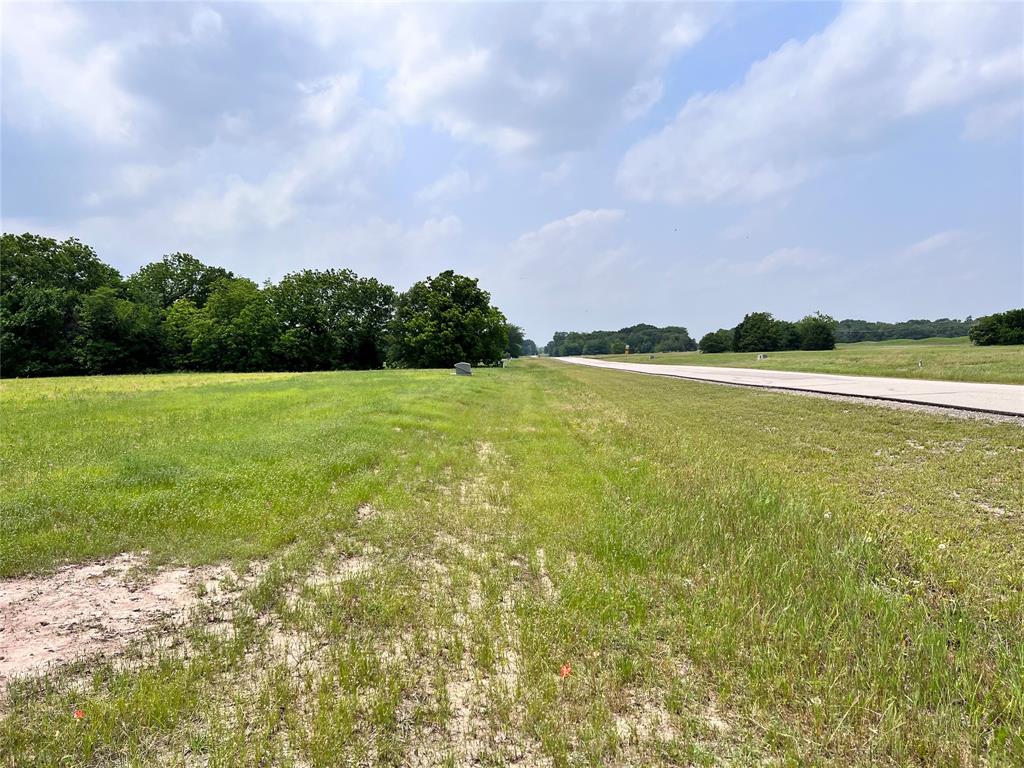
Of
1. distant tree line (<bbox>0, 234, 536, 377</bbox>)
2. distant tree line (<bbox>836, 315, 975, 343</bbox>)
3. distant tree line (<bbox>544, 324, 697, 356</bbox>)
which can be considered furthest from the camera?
distant tree line (<bbox>544, 324, 697, 356</bbox>)


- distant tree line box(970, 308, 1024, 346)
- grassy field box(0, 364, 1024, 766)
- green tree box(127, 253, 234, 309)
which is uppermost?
green tree box(127, 253, 234, 309)

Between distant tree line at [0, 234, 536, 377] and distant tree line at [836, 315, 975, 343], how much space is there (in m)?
127

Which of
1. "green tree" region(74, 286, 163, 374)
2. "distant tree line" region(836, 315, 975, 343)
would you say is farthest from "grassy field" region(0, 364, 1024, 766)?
"distant tree line" region(836, 315, 975, 343)

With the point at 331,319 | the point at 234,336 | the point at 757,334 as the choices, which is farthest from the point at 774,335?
the point at 234,336

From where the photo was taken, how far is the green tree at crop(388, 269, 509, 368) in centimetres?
5175

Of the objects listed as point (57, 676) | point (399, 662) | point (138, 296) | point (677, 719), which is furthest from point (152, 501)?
point (138, 296)

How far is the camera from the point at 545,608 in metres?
3.84

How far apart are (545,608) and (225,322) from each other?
217ft

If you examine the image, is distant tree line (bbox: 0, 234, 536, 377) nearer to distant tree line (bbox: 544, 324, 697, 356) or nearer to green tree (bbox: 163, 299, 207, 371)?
green tree (bbox: 163, 299, 207, 371)

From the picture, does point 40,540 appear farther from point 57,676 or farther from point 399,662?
point 399,662

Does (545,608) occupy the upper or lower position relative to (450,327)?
lower

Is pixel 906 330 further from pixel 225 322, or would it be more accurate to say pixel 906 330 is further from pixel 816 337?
pixel 225 322

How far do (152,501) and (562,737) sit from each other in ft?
20.8

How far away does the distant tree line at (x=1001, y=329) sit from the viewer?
185 ft
